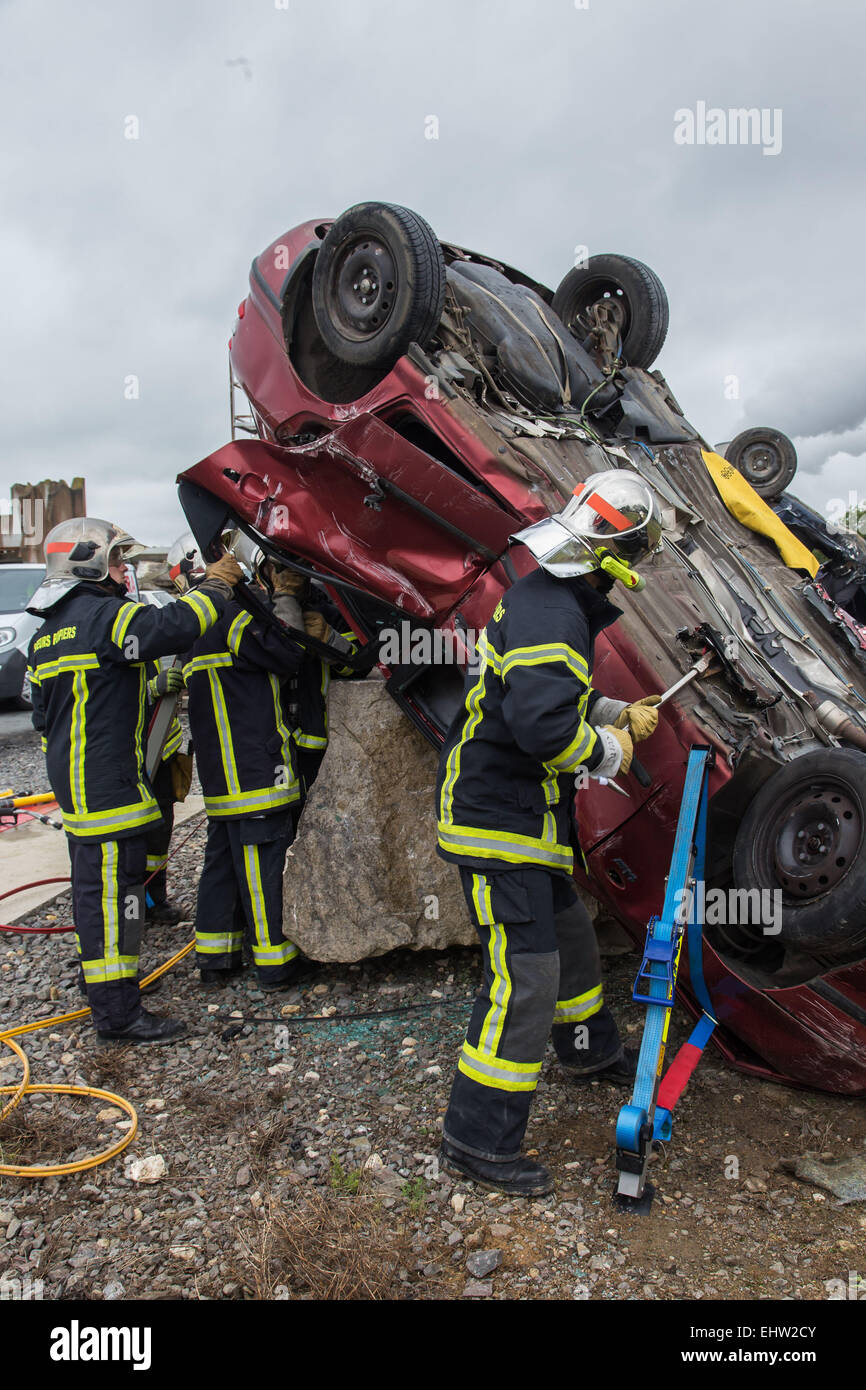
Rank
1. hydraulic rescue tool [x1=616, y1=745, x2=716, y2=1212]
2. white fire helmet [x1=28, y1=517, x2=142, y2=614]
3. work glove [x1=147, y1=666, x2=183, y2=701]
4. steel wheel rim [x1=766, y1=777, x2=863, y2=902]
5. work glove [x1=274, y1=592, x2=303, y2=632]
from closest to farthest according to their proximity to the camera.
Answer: hydraulic rescue tool [x1=616, y1=745, x2=716, y2=1212]
steel wheel rim [x1=766, y1=777, x2=863, y2=902]
white fire helmet [x1=28, y1=517, x2=142, y2=614]
work glove [x1=274, y1=592, x2=303, y2=632]
work glove [x1=147, y1=666, x2=183, y2=701]

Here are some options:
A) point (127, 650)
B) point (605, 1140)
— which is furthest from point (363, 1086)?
point (127, 650)

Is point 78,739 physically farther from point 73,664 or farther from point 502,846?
point 502,846

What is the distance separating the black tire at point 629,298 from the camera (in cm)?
432

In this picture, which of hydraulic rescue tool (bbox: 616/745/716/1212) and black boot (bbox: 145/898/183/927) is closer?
hydraulic rescue tool (bbox: 616/745/716/1212)

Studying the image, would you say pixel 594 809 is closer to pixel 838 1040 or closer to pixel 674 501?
pixel 838 1040

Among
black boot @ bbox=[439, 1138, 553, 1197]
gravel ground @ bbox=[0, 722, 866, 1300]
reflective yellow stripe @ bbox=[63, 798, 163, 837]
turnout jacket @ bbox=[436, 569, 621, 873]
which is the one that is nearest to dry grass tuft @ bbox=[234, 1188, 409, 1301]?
gravel ground @ bbox=[0, 722, 866, 1300]

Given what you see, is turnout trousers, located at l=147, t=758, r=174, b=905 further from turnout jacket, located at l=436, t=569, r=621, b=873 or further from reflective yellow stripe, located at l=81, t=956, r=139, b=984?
turnout jacket, located at l=436, t=569, r=621, b=873

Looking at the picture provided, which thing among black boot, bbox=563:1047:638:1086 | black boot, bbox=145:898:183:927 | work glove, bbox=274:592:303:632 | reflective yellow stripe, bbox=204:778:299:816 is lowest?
black boot, bbox=563:1047:638:1086

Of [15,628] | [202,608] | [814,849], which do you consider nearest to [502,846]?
[814,849]

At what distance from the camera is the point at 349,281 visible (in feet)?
11.9

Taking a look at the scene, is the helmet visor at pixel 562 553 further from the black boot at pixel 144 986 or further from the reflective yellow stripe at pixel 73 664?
the black boot at pixel 144 986

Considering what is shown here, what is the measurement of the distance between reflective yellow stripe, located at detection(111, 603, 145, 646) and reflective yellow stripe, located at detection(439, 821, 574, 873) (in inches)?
56.3

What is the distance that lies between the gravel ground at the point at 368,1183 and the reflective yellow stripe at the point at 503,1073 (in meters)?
0.29

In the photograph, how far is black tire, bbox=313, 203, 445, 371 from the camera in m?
3.37
